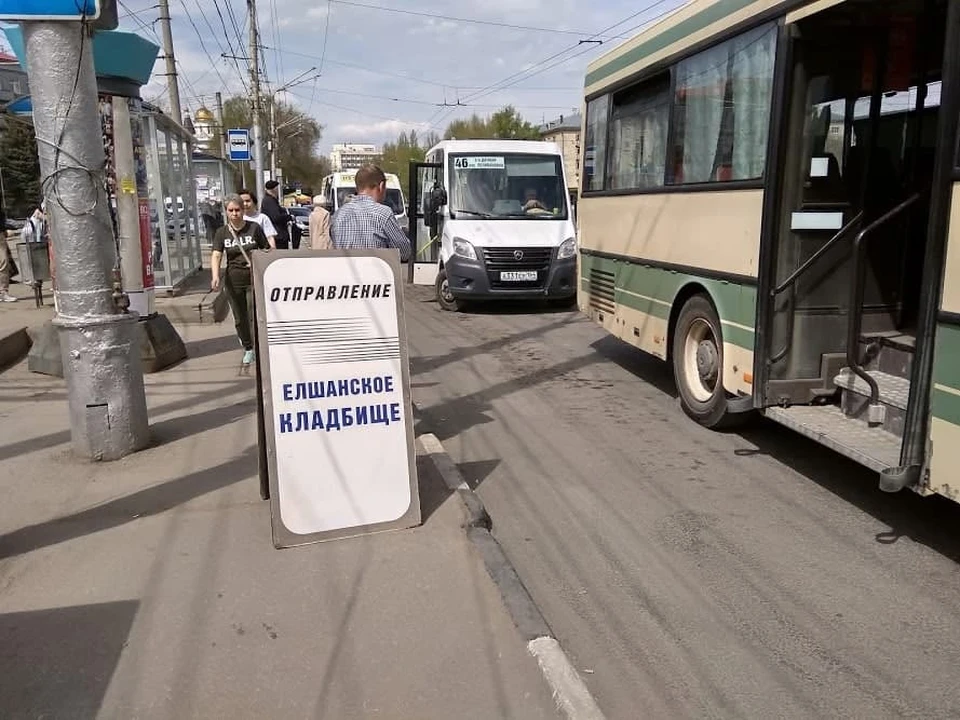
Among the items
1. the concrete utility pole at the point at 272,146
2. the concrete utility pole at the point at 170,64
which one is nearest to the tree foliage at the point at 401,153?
the concrete utility pole at the point at 272,146

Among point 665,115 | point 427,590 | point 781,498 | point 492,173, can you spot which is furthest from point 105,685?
point 492,173

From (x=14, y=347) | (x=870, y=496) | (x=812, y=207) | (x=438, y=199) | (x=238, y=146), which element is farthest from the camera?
(x=238, y=146)

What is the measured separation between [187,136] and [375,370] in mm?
13693

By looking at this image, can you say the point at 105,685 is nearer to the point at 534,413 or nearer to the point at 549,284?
the point at 534,413

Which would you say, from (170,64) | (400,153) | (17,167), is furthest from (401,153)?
(170,64)

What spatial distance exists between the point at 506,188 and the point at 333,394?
376 inches

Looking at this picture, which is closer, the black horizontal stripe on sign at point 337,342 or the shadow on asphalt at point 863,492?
the black horizontal stripe on sign at point 337,342

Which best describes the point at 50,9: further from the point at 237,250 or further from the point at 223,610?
the point at 223,610

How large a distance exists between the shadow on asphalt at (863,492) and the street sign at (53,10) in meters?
5.26

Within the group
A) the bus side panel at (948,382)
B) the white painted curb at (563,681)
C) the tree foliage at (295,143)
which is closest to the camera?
the white painted curb at (563,681)

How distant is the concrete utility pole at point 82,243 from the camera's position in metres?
5.01

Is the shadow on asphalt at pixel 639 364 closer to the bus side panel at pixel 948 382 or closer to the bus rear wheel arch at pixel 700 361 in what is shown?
the bus rear wheel arch at pixel 700 361

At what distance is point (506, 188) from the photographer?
13.3 metres

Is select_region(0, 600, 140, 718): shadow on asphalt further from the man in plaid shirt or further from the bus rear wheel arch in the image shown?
the bus rear wheel arch
